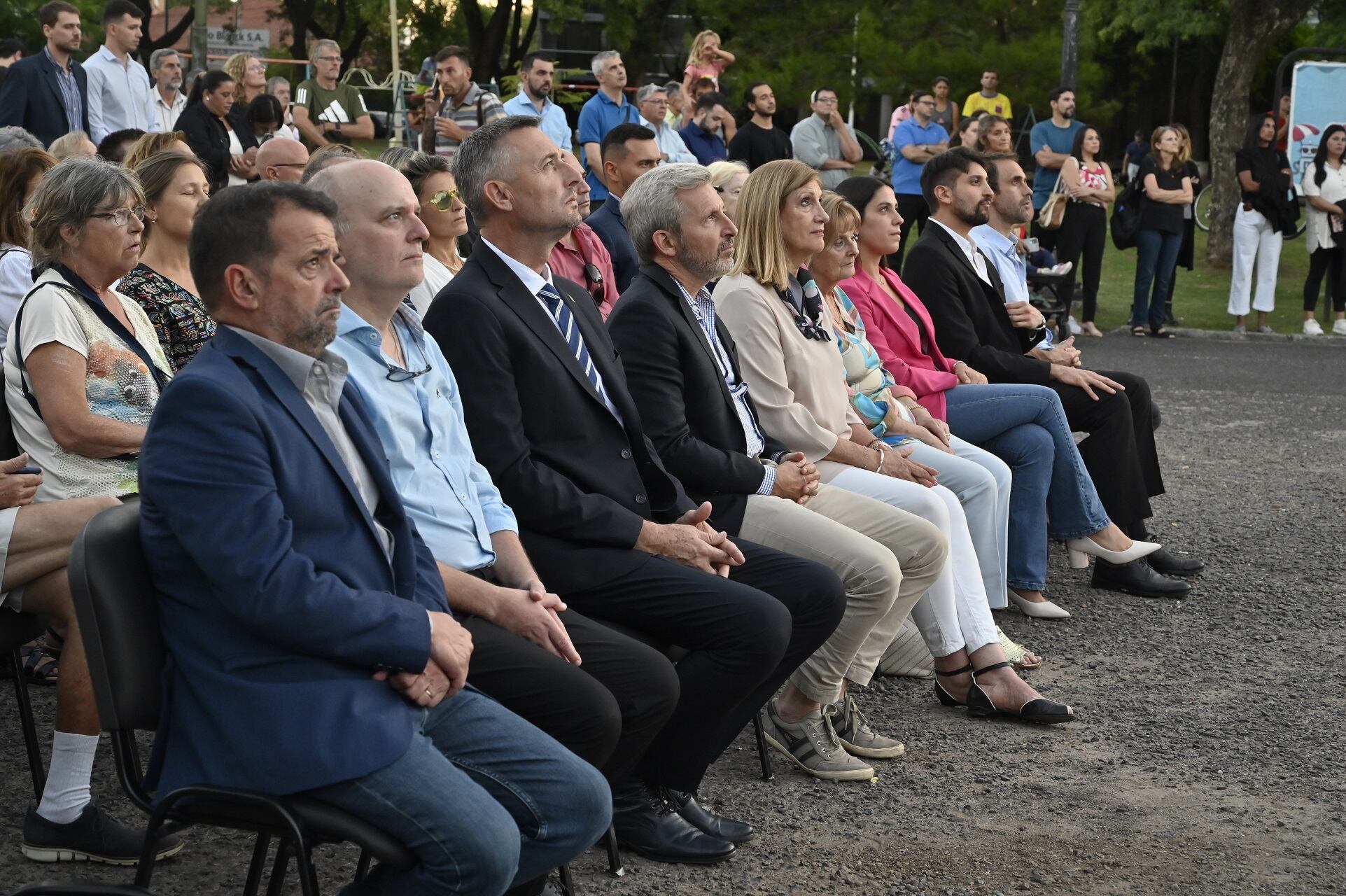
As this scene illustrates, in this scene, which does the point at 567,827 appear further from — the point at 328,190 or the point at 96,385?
the point at 96,385

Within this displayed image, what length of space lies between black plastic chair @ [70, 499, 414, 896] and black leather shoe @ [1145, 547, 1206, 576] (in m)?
4.84

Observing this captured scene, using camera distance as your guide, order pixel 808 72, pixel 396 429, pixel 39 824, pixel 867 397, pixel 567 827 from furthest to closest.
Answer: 1. pixel 808 72
2. pixel 867 397
3. pixel 39 824
4. pixel 396 429
5. pixel 567 827

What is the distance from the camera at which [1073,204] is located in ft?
46.5

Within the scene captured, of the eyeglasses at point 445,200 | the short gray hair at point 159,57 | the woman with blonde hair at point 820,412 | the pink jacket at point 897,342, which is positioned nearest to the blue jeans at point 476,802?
the woman with blonde hair at point 820,412

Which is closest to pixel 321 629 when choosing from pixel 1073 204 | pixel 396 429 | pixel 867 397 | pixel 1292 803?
pixel 396 429

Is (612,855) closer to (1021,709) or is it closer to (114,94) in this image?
(1021,709)

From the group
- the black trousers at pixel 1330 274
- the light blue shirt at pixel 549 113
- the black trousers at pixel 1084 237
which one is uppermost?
the light blue shirt at pixel 549 113

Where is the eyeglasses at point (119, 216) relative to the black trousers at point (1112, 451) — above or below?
above

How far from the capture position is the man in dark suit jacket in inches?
270

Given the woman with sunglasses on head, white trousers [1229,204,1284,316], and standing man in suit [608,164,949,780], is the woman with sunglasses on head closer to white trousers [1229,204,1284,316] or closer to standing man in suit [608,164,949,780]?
standing man in suit [608,164,949,780]

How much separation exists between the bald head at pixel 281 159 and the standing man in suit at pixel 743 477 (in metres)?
2.71

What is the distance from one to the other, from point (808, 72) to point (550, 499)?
79.7 ft

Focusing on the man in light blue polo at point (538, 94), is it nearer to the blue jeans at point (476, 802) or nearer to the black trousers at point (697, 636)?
the black trousers at point (697, 636)

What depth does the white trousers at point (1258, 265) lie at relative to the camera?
1509 centimetres
